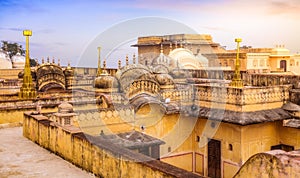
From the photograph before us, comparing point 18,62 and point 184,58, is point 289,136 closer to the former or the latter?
point 184,58

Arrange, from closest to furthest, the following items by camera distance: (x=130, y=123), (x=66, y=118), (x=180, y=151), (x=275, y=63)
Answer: (x=66, y=118) < (x=130, y=123) < (x=180, y=151) < (x=275, y=63)

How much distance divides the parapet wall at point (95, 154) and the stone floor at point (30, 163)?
0.55ft

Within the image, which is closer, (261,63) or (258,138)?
(258,138)

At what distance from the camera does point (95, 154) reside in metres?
7.02

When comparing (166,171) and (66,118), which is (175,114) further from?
(166,171)

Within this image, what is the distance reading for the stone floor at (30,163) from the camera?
283 inches

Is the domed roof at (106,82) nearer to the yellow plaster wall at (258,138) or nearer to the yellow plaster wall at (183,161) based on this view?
the yellow plaster wall at (183,161)

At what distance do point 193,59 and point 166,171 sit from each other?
71.2ft

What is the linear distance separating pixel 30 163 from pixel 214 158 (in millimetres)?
7984

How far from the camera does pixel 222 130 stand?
13977 mm

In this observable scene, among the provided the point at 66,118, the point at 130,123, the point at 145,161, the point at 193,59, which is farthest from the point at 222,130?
the point at 193,59

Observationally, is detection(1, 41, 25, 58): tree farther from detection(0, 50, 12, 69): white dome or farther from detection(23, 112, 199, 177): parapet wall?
detection(23, 112, 199, 177): parapet wall

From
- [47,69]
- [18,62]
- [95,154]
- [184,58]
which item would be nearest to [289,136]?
[95,154]

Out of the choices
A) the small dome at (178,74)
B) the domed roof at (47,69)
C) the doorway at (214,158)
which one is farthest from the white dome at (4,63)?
the doorway at (214,158)
